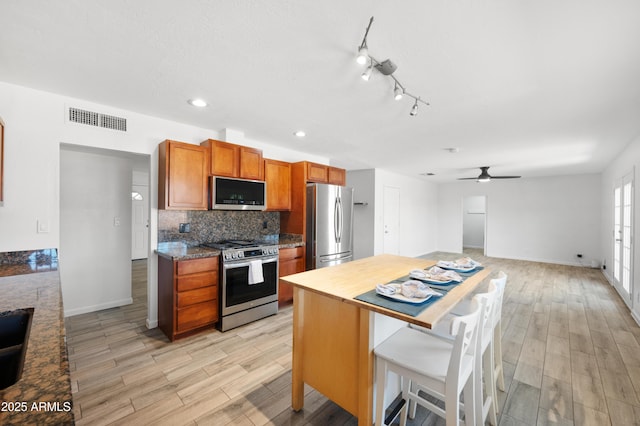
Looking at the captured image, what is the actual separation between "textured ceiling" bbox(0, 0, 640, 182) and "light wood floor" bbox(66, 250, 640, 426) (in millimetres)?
2378

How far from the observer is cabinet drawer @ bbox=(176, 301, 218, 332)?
2844 mm

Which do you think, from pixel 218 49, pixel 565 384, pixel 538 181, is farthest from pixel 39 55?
pixel 538 181

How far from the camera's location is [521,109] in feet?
9.27

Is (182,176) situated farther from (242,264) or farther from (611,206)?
(611,206)

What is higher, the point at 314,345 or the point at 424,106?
the point at 424,106

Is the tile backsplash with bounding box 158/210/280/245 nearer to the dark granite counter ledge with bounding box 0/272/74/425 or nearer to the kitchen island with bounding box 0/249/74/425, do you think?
the kitchen island with bounding box 0/249/74/425

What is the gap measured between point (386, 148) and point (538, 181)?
5.83 metres

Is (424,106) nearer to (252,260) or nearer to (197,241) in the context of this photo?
(252,260)

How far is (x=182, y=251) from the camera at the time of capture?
302 centimetres

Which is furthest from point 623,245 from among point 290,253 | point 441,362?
point 290,253

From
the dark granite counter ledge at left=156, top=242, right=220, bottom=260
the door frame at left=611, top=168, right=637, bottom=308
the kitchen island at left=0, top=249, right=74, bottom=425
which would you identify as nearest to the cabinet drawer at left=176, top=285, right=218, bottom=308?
the dark granite counter ledge at left=156, top=242, right=220, bottom=260

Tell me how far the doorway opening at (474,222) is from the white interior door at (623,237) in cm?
512

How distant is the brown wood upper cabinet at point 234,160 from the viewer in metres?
3.33

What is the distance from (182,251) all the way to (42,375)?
7.89 feet
